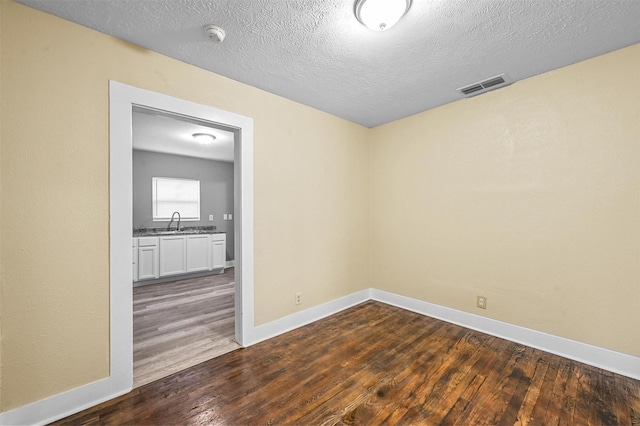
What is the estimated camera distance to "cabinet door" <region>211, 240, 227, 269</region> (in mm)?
5500

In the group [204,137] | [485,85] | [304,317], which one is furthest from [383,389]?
[204,137]

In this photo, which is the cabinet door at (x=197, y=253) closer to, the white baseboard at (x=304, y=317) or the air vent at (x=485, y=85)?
the white baseboard at (x=304, y=317)

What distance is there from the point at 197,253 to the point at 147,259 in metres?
0.86

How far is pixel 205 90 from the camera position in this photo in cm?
232

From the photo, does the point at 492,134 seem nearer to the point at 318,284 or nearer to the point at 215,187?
the point at 318,284

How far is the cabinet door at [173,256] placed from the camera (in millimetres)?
4820

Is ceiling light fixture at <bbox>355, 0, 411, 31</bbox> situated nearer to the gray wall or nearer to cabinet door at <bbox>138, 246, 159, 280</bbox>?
cabinet door at <bbox>138, 246, 159, 280</bbox>

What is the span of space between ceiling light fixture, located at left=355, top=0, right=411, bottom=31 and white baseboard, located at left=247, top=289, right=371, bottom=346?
2771 millimetres

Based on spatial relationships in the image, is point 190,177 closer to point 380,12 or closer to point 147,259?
point 147,259

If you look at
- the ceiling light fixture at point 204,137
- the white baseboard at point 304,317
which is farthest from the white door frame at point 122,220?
the ceiling light fixture at point 204,137

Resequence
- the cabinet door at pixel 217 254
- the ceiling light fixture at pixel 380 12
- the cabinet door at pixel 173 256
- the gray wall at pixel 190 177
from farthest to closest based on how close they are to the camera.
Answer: the cabinet door at pixel 217 254, the gray wall at pixel 190 177, the cabinet door at pixel 173 256, the ceiling light fixture at pixel 380 12

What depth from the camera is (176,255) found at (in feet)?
16.3

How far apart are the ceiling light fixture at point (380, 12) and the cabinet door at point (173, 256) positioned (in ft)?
16.0

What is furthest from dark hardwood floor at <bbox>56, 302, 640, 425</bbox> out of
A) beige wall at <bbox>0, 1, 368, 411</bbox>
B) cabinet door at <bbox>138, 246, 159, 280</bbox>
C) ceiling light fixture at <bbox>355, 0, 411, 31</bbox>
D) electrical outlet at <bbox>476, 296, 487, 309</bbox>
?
cabinet door at <bbox>138, 246, 159, 280</bbox>
